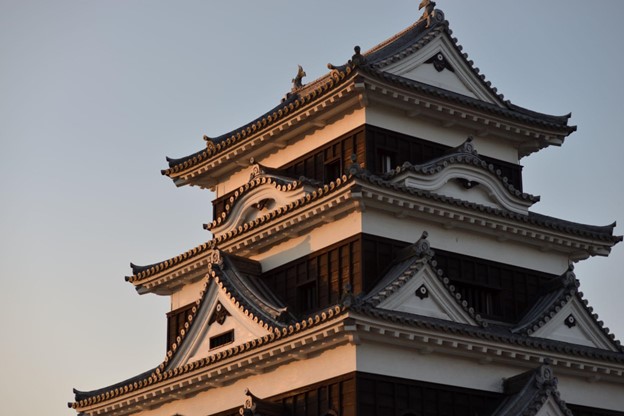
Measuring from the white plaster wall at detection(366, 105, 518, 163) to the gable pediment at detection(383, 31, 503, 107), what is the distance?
3.61 feet

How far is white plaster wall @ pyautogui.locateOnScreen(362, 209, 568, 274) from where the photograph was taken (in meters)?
27.0

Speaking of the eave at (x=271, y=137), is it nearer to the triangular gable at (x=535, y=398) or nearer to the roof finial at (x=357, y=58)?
the roof finial at (x=357, y=58)

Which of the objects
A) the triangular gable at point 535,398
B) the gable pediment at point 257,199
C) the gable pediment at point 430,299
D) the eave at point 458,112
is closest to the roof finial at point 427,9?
the eave at point 458,112

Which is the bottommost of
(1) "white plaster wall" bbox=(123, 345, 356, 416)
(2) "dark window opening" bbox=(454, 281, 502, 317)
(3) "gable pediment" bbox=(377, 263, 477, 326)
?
(1) "white plaster wall" bbox=(123, 345, 356, 416)

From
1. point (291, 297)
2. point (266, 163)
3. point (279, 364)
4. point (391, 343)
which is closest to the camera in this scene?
point (391, 343)

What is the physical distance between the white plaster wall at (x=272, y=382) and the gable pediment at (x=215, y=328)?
1028mm

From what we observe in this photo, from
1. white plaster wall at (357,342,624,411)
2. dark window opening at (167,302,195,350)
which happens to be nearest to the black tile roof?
dark window opening at (167,302,195,350)

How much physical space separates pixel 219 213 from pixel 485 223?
9.02m

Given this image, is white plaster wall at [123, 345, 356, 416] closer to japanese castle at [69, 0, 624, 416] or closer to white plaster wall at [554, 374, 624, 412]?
japanese castle at [69, 0, 624, 416]

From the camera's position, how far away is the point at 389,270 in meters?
26.6

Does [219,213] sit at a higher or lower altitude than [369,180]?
higher

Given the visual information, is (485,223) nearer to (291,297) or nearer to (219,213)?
(291,297)

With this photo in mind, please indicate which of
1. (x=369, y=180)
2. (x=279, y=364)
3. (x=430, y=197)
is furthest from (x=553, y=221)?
(x=279, y=364)

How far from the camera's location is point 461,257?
28.0 m
